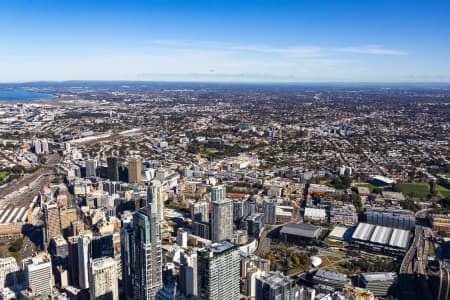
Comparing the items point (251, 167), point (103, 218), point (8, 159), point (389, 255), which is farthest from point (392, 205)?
point (8, 159)

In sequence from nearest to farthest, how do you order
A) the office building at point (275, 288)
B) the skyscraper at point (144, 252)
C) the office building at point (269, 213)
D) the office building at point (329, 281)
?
the office building at point (275, 288) < the skyscraper at point (144, 252) < the office building at point (329, 281) < the office building at point (269, 213)

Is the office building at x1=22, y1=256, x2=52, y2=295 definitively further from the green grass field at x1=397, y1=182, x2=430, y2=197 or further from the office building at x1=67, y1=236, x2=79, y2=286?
the green grass field at x1=397, y1=182, x2=430, y2=197

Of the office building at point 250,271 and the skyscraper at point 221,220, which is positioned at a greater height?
the skyscraper at point 221,220

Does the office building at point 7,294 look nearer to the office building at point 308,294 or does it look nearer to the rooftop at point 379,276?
the office building at point 308,294

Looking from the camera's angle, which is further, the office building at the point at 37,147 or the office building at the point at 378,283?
the office building at the point at 37,147

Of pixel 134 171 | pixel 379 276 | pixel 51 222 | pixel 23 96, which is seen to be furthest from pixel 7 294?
pixel 23 96

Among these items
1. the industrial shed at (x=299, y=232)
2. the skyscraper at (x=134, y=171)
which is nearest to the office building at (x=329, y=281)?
the industrial shed at (x=299, y=232)
